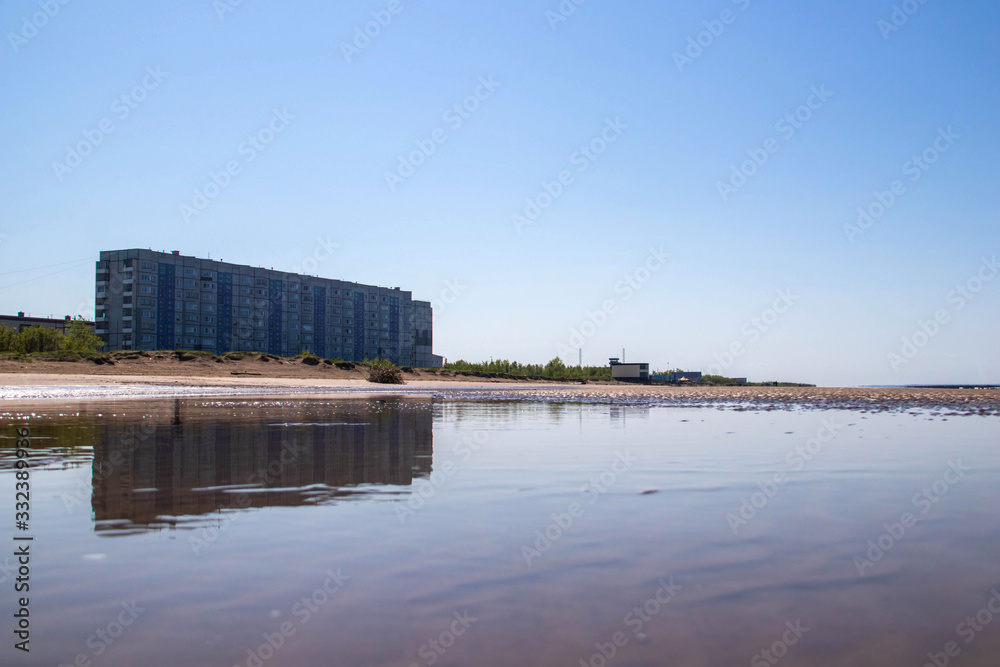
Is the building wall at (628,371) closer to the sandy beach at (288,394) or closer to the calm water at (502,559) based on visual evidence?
the sandy beach at (288,394)

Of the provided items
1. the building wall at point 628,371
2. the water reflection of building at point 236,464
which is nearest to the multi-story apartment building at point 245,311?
the building wall at point 628,371

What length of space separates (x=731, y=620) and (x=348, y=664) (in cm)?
190

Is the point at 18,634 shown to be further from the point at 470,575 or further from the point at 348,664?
the point at 470,575

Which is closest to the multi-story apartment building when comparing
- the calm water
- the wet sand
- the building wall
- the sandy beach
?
the building wall

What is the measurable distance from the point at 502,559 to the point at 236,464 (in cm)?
531

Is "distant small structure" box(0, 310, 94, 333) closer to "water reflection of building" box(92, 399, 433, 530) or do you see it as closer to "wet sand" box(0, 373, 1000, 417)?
"wet sand" box(0, 373, 1000, 417)

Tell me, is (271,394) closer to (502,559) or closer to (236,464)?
(236,464)

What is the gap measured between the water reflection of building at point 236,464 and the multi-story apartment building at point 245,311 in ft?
273

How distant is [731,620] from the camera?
348 centimetres

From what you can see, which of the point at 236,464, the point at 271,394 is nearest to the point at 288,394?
the point at 271,394

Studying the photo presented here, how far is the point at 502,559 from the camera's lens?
4547 millimetres

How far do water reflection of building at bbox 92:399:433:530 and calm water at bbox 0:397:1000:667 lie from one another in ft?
0.21

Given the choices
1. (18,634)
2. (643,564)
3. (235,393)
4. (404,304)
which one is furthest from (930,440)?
(404,304)

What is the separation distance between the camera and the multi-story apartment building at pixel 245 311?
88.5m
